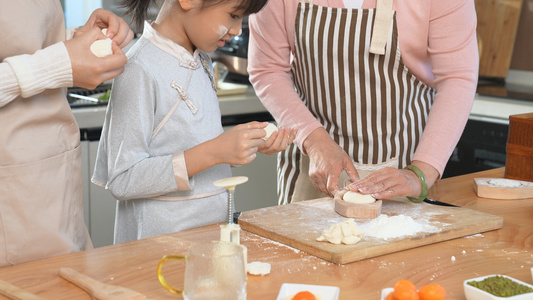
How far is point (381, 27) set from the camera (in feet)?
5.82

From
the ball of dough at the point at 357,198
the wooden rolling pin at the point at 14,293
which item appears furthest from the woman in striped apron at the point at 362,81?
the wooden rolling pin at the point at 14,293

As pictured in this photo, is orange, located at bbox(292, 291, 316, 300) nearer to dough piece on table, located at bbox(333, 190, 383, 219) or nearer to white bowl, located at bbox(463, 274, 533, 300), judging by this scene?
white bowl, located at bbox(463, 274, 533, 300)

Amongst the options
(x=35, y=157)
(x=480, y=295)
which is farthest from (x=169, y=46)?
(x=480, y=295)

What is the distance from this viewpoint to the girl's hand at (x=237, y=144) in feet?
4.62

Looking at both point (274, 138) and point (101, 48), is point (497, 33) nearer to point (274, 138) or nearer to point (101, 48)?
point (274, 138)

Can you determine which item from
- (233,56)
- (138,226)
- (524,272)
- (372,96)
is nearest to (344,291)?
(524,272)

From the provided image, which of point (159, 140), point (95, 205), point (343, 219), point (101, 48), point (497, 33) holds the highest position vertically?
point (101, 48)

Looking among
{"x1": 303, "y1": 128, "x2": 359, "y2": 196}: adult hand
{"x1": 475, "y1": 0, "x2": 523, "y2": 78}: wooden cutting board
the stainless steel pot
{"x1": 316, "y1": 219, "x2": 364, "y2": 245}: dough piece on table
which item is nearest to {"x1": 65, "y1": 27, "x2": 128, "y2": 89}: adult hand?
{"x1": 316, "y1": 219, "x2": 364, "y2": 245}: dough piece on table

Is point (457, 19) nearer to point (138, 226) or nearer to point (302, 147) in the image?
point (302, 147)

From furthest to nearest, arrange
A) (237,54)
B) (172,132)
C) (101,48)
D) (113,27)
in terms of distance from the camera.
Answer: (237,54), (172,132), (113,27), (101,48)

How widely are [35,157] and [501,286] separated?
866 millimetres

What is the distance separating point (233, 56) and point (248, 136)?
2114 mm

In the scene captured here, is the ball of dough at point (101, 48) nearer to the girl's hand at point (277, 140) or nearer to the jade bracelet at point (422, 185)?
the girl's hand at point (277, 140)

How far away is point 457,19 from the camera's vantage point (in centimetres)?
173
